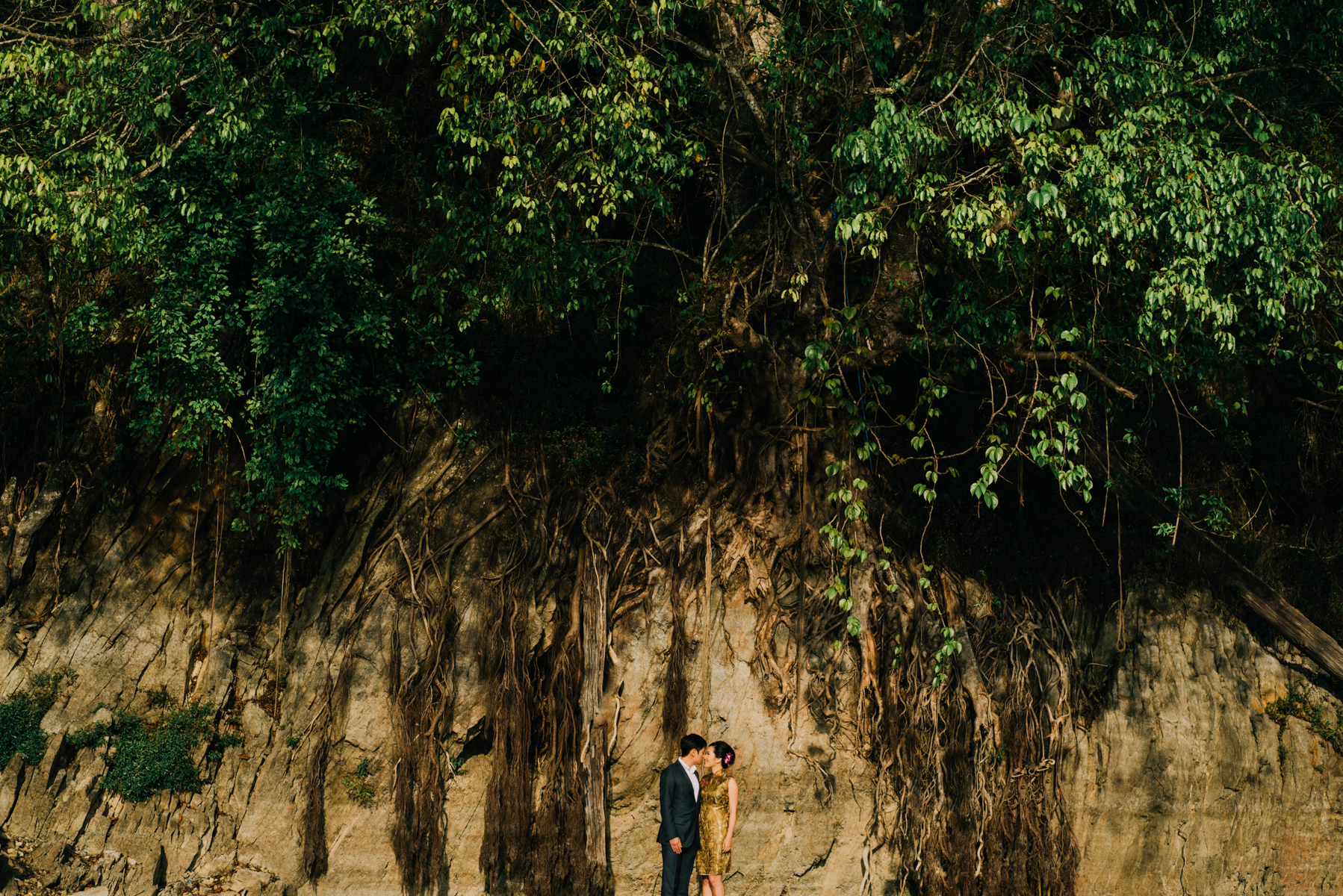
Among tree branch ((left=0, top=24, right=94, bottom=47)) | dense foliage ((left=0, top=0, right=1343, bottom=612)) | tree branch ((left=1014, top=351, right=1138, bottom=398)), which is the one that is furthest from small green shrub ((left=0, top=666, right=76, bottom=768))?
tree branch ((left=1014, top=351, right=1138, bottom=398))

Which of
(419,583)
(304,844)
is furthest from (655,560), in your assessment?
(304,844)

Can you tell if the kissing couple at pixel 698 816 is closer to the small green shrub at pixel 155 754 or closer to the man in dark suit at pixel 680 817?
the man in dark suit at pixel 680 817

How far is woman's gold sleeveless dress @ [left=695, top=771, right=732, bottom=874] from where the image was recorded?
21.9 ft

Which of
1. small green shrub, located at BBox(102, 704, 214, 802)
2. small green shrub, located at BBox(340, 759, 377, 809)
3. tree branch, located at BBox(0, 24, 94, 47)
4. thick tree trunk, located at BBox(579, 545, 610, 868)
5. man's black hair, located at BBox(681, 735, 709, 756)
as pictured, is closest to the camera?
man's black hair, located at BBox(681, 735, 709, 756)

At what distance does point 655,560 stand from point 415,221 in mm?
3946

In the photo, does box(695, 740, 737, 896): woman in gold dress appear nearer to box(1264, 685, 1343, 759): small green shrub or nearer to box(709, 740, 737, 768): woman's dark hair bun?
box(709, 740, 737, 768): woman's dark hair bun

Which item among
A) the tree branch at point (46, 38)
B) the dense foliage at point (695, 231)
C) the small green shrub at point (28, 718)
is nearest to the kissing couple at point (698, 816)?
the dense foliage at point (695, 231)

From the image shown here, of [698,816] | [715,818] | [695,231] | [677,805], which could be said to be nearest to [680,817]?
[677,805]

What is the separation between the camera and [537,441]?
8992mm

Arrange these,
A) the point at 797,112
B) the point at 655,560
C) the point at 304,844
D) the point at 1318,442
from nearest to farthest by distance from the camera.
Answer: the point at 797,112 < the point at 304,844 < the point at 655,560 < the point at 1318,442

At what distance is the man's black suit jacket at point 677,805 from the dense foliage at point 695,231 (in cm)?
204

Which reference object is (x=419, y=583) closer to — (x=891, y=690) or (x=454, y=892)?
(x=454, y=892)

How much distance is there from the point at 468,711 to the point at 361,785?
1112mm

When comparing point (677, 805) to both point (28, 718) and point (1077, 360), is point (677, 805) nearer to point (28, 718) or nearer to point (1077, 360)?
point (1077, 360)
